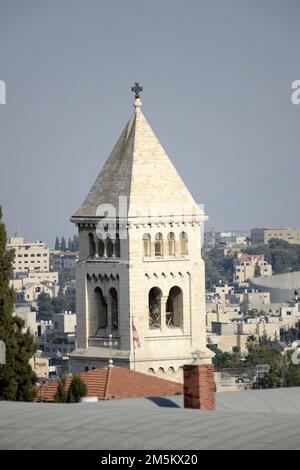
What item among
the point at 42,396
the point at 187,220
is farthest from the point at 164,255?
the point at 42,396

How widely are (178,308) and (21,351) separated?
1410 centimetres

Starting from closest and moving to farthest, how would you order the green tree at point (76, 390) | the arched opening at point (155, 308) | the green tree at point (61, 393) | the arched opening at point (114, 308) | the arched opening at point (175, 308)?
the green tree at point (61, 393), the green tree at point (76, 390), the arched opening at point (155, 308), the arched opening at point (114, 308), the arched opening at point (175, 308)

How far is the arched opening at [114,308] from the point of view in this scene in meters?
70.6

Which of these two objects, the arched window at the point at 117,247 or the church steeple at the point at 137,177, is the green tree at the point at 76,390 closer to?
the church steeple at the point at 137,177

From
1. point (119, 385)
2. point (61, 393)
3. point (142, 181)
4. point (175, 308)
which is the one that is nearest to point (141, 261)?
point (175, 308)

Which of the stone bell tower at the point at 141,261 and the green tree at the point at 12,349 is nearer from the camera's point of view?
the green tree at the point at 12,349

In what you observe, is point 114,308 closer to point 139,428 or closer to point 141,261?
point 141,261

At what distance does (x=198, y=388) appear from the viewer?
1854 inches

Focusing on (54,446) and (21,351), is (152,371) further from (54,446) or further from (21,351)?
(54,446)

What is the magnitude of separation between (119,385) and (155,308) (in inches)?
313

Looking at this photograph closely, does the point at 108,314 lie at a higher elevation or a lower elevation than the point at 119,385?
higher

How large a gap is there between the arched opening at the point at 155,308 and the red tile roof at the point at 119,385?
17.9 ft

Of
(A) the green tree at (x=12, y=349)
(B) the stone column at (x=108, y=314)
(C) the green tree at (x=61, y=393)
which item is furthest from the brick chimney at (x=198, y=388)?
(B) the stone column at (x=108, y=314)
